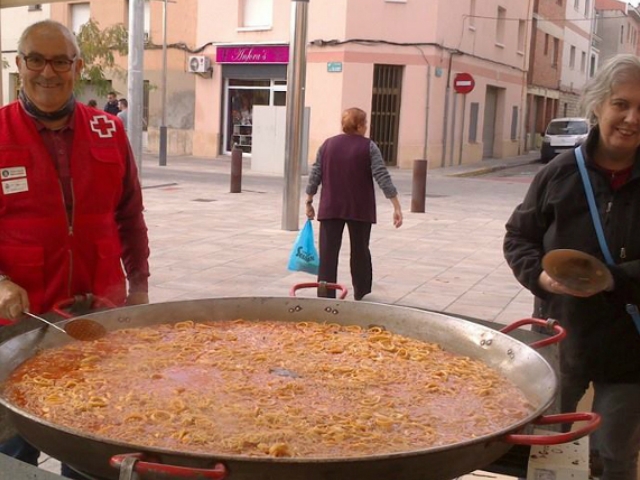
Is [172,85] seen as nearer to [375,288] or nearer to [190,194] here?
[190,194]

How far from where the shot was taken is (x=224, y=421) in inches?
74.5

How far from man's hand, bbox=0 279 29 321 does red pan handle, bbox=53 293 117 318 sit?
121mm

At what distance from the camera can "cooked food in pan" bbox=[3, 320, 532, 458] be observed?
1817 millimetres

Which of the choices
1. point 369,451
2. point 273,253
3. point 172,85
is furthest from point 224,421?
point 172,85

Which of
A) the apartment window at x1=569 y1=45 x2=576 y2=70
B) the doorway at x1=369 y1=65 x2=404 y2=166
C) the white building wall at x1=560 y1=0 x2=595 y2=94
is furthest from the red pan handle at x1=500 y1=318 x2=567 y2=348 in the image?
the apartment window at x1=569 y1=45 x2=576 y2=70

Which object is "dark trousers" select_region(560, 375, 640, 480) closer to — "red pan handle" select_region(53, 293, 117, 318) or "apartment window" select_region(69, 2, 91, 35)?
"red pan handle" select_region(53, 293, 117, 318)

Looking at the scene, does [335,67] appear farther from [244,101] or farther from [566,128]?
[566,128]

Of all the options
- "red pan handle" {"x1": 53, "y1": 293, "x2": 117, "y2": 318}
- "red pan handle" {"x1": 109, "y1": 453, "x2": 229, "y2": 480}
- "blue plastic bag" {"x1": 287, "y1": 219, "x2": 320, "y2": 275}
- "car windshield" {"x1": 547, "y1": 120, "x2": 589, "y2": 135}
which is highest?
"car windshield" {"x1": 547, "y1": 120, "x2": 589, "y2": 135}

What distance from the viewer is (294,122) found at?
37.1 feet

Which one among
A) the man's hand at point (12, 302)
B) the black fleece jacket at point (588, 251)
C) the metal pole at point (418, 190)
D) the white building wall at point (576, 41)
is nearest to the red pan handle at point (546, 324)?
the black fleece jacket at point (588, 251)

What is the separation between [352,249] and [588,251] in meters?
4.56

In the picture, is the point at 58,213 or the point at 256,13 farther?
the point at 256,13

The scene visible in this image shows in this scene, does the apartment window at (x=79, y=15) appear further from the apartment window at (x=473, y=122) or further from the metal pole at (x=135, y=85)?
the metal pole at (x=135, y=85)

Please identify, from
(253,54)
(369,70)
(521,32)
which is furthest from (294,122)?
(521,32)
